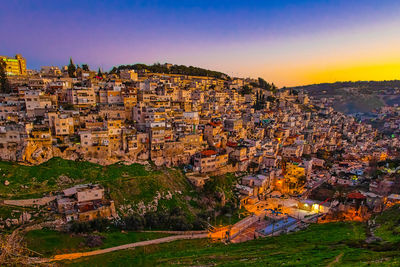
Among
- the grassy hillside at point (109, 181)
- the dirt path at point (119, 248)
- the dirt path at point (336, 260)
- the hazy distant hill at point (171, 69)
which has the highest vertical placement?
the hazy distant hill at point (171, 69)

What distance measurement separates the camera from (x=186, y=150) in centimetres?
4406

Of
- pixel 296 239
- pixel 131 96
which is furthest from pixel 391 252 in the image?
pixel 131 96

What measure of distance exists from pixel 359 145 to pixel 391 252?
59899mm

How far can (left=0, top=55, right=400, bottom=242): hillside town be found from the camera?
33031 millimetres

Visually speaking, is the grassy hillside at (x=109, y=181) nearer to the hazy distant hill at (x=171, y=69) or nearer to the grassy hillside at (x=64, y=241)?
the grassy hillside at (x=64, y=241)

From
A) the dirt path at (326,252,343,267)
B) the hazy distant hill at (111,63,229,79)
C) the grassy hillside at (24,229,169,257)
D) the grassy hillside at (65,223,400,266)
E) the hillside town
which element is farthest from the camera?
the hazy distant hill at (111,63,229,79)

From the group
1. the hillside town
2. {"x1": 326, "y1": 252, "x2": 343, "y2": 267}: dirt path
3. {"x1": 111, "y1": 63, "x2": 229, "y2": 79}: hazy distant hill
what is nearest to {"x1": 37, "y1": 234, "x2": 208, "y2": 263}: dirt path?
the hillside town

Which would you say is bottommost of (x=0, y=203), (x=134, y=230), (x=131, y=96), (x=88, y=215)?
(x=134, y=230)

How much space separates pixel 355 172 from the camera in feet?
170

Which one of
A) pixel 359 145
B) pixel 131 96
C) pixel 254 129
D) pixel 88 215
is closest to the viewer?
pixel 88 215

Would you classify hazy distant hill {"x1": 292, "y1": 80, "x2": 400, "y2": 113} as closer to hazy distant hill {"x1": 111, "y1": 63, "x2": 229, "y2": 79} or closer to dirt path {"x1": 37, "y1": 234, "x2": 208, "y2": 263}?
hazy distant hill {"x1": 111, "y1": 63, "x2": 229, "y2": 79}

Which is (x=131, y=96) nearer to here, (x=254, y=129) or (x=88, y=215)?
(x=88, y=215)

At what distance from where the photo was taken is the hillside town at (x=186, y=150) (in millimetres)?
33031

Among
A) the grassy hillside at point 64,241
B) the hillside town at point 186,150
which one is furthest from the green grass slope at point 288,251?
the hillside town at point 186,150
